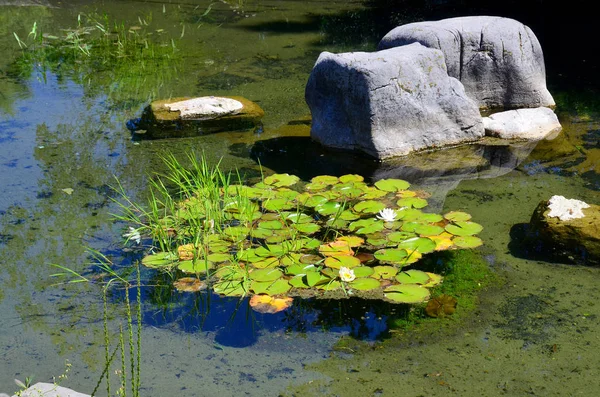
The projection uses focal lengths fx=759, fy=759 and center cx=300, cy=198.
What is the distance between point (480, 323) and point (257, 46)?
16.2 feet

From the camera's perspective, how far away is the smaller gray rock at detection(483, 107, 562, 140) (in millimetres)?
5129

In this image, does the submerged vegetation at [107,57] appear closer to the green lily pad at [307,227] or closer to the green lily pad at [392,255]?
the green lily pad at [307,227]

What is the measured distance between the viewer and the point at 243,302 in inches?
129

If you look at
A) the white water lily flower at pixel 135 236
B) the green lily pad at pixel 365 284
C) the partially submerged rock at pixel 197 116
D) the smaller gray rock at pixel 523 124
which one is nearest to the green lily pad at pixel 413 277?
the green lily pad at pixel 365 284

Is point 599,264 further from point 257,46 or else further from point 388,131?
point 257,46

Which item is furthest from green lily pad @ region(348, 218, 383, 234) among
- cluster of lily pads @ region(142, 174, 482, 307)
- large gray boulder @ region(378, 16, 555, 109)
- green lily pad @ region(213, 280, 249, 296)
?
large gray boulder @ region(378, 16, 555, 109)

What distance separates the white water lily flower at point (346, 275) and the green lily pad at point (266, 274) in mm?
287

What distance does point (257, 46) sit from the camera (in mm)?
7484

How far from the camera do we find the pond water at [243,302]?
2.82 metres

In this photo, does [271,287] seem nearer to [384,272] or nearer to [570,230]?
[384,272]

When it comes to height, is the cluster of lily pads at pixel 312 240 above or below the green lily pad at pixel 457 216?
below

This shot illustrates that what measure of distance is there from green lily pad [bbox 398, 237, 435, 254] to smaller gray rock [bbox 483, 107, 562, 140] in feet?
5.96

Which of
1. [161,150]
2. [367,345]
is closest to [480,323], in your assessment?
[367,345]

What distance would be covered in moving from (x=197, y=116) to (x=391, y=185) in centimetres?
177
